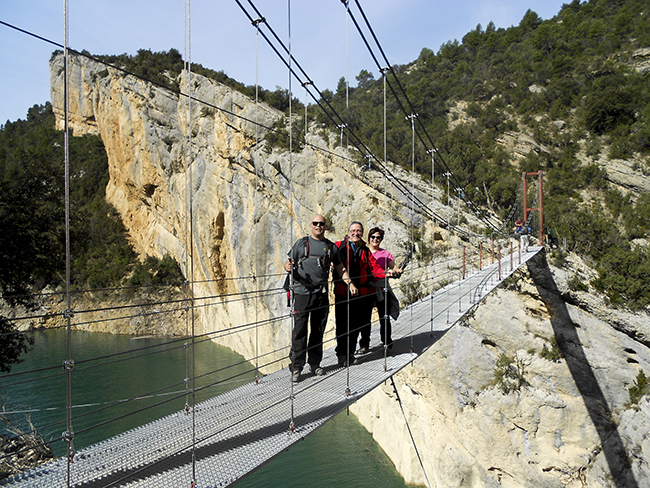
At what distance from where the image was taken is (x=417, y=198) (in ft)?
29.5

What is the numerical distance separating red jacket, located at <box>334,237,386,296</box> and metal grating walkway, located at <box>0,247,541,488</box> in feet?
1.66

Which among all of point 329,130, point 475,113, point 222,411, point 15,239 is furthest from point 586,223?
point 15,239

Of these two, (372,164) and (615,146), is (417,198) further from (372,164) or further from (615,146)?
(615,146)

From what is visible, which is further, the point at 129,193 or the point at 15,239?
the point at 129,193

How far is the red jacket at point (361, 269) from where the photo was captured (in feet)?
8.36

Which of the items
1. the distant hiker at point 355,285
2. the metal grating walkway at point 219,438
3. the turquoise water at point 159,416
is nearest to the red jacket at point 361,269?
the distant hiker at point 355,285

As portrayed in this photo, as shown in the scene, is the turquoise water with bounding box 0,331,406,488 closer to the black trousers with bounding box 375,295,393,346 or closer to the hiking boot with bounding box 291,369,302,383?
the black trousers with bounding box 375,295,393,346

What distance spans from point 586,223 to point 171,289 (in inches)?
570

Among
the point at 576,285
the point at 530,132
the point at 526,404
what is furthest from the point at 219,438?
the point at 530,132

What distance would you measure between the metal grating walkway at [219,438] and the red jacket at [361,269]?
505 mm

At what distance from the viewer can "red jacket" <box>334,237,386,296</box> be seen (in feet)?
8.36

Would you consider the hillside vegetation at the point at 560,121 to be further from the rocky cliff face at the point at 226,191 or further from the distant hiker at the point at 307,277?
the distant hiker at the point at 307,277

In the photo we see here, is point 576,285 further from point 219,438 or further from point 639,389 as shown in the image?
point 219,438

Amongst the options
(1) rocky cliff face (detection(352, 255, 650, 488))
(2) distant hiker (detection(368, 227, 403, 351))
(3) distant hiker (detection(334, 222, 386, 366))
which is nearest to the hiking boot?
(3) distant hiker (detection(334, 222, 386, 366))
